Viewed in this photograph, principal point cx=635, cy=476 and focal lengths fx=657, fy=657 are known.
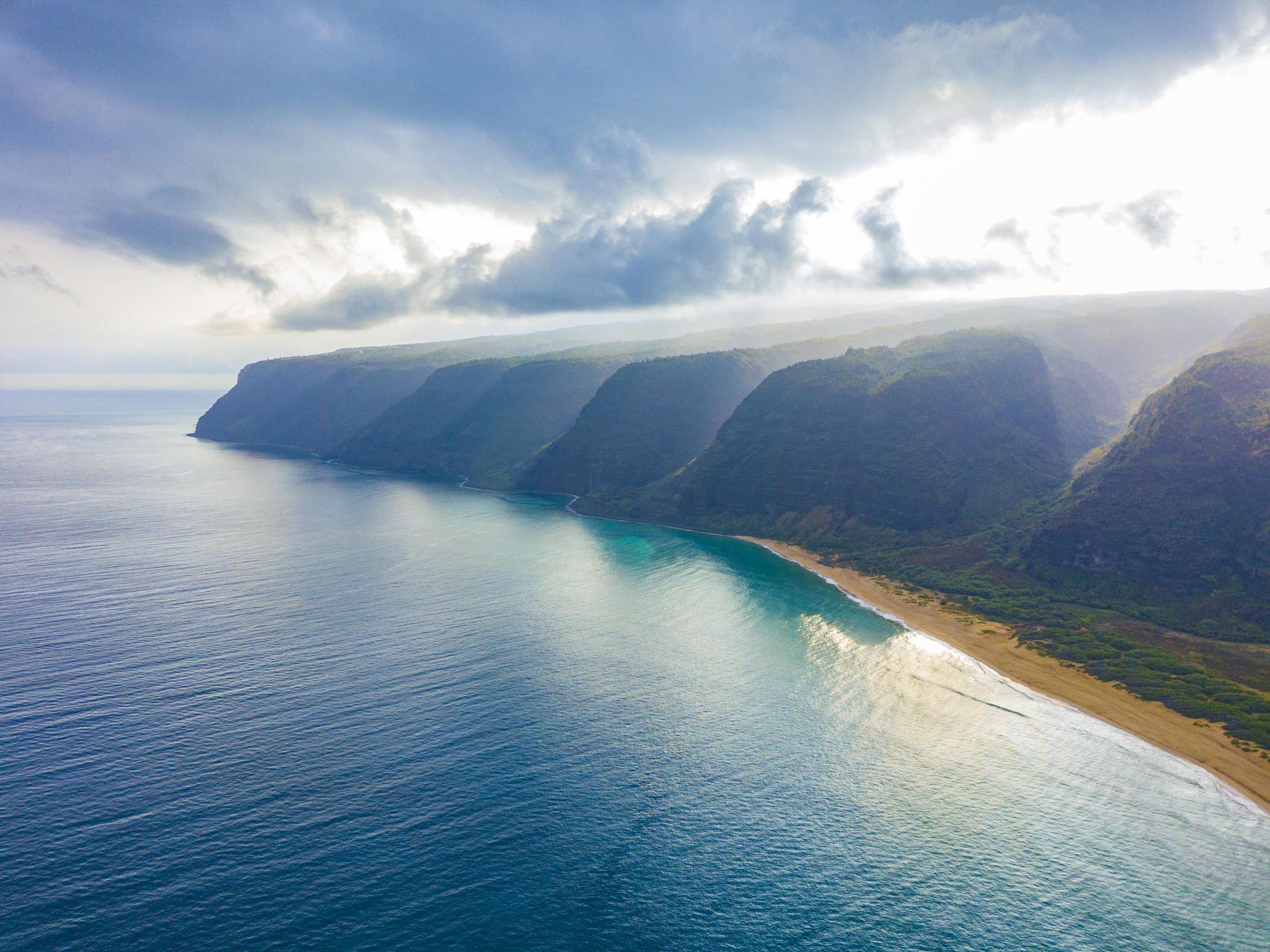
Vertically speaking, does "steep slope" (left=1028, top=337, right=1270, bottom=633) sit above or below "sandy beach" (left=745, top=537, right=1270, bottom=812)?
above

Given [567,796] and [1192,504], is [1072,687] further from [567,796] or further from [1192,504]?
[567,796]

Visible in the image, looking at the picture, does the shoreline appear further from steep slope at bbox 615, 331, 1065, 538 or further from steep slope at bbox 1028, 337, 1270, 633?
steep slope at bbox 615, 331, 1065, 538

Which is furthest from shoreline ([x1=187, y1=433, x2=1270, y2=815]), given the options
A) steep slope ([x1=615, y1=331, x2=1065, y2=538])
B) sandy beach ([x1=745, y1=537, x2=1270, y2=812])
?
steep slope ([x1=615, y1=331, x2=1065, y2=538])

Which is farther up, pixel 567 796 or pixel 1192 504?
pixel 1192 504

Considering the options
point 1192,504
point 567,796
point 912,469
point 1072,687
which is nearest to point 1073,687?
point 1072,687

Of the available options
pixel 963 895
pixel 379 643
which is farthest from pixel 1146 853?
pixel 379 643

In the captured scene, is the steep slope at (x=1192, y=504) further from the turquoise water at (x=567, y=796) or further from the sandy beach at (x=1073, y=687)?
the turquoise water at (x=567, y=796)
